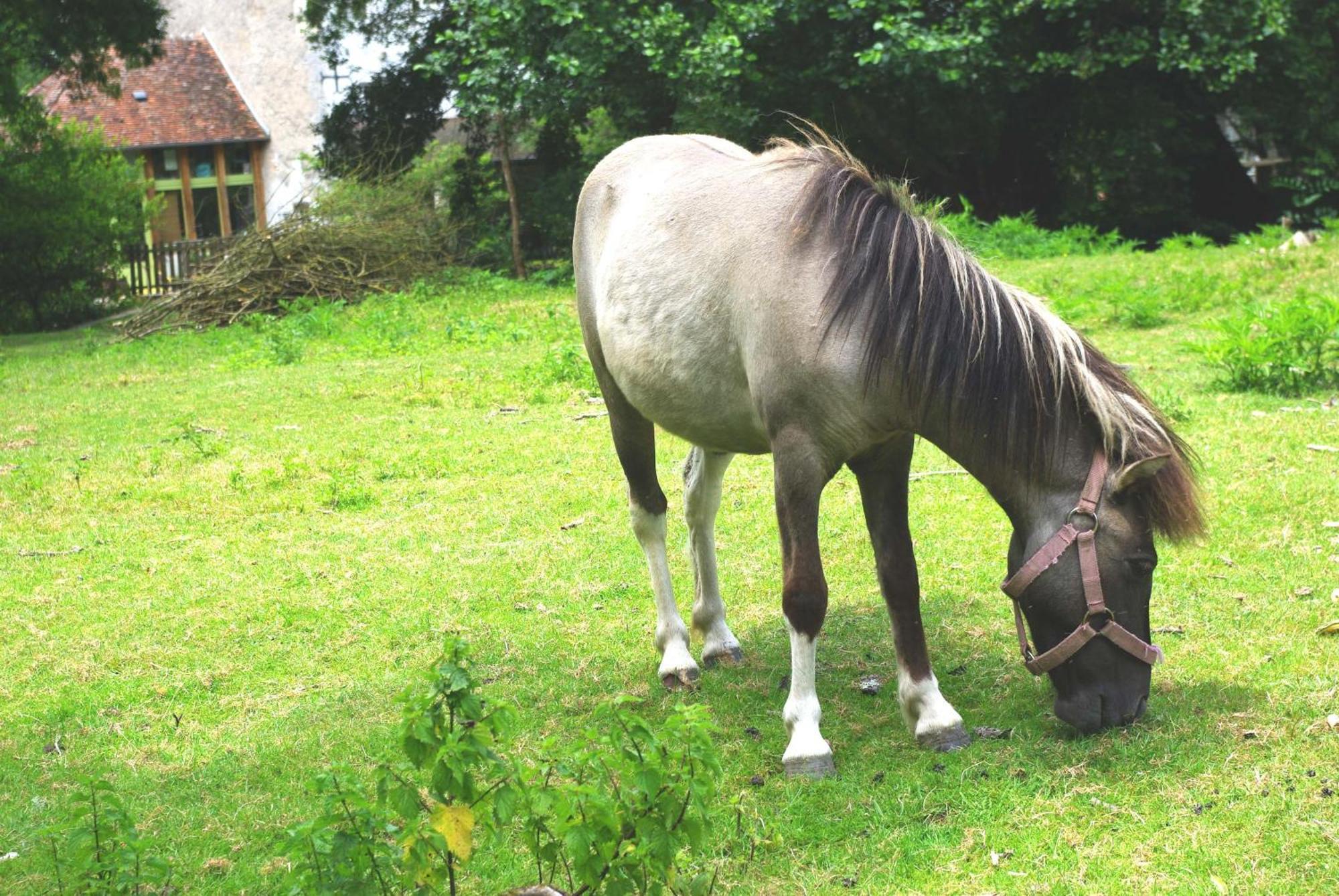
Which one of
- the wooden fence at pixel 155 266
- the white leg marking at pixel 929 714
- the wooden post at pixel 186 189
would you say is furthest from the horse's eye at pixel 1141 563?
the wooden post at pixel 186 189

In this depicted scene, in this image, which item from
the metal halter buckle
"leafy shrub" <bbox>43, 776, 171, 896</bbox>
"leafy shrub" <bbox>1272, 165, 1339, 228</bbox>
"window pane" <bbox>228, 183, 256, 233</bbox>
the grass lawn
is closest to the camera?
"leafy shrub" <bbox>43, 776, 171, 896</bbox>

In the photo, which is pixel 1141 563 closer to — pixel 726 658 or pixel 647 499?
pixel 726 658

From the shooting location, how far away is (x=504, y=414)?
9.82 m

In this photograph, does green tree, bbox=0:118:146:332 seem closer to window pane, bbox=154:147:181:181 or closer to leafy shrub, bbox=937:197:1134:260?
window pane, bbox=154:147:181:181

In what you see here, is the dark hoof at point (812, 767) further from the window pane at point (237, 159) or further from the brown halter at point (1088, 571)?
the window pane at point (237, 159)

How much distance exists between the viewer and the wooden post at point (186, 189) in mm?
31906

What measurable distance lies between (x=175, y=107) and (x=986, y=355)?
104 feet

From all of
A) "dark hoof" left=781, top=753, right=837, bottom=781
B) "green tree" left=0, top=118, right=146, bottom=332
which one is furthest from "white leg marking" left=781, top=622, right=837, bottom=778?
"green tree" left=0, top=118, right=146, bottom=332

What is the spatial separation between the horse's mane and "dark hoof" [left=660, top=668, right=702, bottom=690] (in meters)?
1.63

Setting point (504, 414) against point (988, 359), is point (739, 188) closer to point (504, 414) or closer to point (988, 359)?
point (988, 359)

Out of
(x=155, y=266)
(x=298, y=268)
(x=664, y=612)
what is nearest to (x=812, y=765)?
(x=664, y=612)

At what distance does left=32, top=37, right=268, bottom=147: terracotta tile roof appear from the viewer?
30.9m

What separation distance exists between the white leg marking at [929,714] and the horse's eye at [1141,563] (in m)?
0.78

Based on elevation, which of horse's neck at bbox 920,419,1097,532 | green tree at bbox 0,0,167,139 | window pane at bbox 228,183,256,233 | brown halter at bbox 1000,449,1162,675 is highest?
green tree at bbox 0,0,167,139
